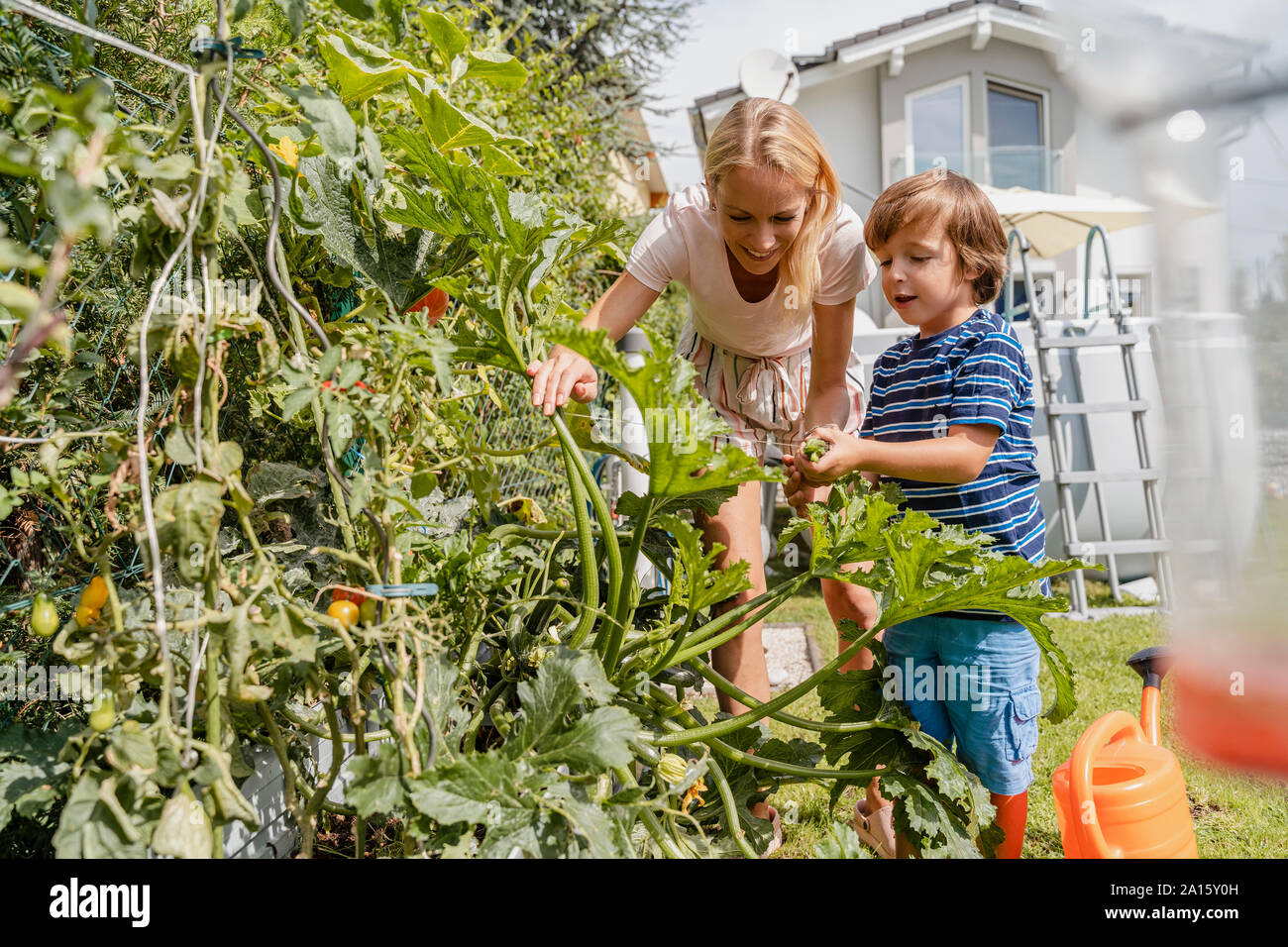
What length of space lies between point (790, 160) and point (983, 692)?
1.06 meters

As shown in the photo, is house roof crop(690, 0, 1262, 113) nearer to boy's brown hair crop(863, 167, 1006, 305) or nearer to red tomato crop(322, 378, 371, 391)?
boy's brown hair crop(863, 167, 1006, 305)

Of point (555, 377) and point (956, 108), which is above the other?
point (956, 108)

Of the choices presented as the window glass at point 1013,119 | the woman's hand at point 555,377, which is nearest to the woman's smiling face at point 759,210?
the woman's hand at point 555,377

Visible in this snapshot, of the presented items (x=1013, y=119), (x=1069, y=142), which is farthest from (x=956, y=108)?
(x=1069, y=142)

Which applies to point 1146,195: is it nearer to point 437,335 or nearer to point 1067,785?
point 1067,785

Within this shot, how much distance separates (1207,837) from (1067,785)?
785mm

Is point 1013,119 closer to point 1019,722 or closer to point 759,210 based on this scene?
point 759,210

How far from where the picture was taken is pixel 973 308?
1.84 m

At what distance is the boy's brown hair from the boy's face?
0.02 m

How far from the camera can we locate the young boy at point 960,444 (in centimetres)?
160

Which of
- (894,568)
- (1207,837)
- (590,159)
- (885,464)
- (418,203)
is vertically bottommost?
(1207,837)

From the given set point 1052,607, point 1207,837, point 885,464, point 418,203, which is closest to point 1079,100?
point 885,464

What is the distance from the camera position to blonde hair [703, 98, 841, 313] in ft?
5.82

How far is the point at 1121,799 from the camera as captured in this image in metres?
1.47
